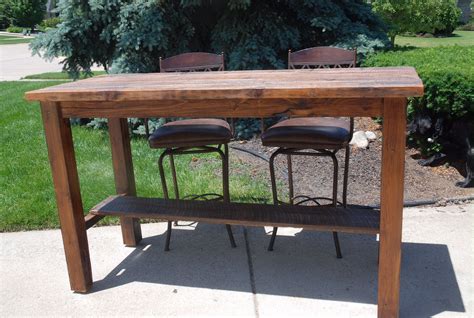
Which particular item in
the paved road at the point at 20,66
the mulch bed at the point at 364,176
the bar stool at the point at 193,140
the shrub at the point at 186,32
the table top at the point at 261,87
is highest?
the shrub at the point at 186,32

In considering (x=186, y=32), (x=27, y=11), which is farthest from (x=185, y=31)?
(x=27, y=11)

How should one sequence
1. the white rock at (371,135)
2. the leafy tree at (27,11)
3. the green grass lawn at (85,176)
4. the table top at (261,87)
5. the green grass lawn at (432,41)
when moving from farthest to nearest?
1. the leafy tree at (27,11)
2. the green grass lawn at (432,41)
3. the white rock at (371,135)
4. the green grass lawn at (85,176)
5. the table top at (261,87)

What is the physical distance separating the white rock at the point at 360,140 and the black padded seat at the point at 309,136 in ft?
5.93

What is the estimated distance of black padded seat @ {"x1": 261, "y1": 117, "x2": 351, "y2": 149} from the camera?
10.4ft

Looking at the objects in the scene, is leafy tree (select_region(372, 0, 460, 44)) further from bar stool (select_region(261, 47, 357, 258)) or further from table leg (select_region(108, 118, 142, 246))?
table leg (select_region(108, 118, 142, 246))

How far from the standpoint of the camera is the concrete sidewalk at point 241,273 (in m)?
2.78

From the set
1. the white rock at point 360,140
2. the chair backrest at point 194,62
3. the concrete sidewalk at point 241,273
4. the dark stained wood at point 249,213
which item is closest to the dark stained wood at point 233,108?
the dark stained wood at point 249,213

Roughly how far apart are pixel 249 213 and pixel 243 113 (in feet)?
2.44

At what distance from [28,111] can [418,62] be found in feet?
19.2

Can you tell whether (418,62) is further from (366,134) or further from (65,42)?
(65,42)

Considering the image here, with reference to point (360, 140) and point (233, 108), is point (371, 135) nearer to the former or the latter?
point (360, 140)

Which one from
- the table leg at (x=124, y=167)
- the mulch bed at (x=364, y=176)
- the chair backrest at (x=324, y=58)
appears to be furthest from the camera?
the mulch bed at (x=364, y=176)

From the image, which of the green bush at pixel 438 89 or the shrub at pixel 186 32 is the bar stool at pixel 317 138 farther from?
the shrub at pixel 186 32

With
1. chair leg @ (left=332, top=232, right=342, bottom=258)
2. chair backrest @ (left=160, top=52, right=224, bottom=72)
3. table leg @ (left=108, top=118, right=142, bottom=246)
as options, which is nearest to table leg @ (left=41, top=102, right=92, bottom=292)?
table leg @ (left=108, top=118, right=142, bottom=246)
